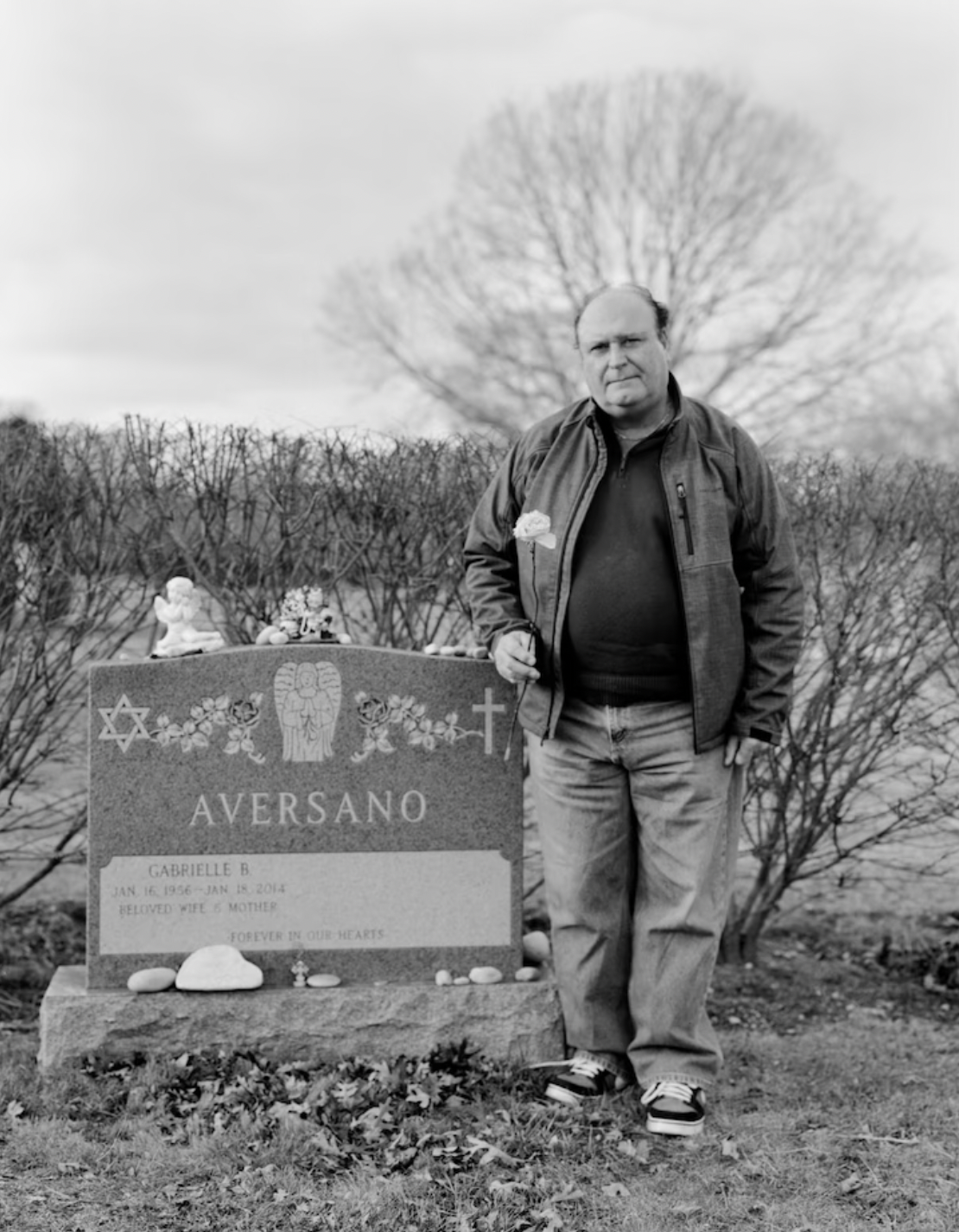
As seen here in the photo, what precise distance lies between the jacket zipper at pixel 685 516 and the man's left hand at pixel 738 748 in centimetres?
53

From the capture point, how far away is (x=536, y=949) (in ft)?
14.7

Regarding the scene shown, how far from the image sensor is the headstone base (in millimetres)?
4012

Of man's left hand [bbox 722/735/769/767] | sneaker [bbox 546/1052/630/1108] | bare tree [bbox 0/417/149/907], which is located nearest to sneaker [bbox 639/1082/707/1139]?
sneaker [bbox 546/1052/630/1108]

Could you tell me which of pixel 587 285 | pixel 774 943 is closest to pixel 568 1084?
pixel 774 943

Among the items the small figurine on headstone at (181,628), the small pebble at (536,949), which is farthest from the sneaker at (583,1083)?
the small figurine on headstone at (181,628)

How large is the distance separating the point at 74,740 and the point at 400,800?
5.75 feet

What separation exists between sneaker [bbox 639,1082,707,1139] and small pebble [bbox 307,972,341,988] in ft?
3.21

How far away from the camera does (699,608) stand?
3.63 m

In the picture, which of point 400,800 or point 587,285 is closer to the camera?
point 400,800

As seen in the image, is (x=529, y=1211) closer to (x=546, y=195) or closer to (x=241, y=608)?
(x=241, y=608)

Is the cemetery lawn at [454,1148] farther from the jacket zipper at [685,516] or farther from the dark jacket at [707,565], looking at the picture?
the jacket zipper at [685,516]

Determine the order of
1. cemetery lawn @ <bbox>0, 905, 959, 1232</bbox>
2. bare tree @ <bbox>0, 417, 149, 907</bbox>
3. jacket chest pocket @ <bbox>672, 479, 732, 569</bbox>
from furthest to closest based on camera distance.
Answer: bare tree @ <bbox>0, 417, 149, 907</bbox> < jacket chest pocket @ <bbox>672, 479, 732, 569</bbox> < cemetery lawn @ <bbox>0, 905, 959, 1232</bbox>

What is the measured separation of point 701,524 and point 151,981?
2.07 metres

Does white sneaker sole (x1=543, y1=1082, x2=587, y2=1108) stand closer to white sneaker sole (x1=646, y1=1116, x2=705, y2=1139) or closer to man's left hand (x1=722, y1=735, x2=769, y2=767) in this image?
white sneaker sole (x1=646, y1=1116, x2=705, y2=1139)
